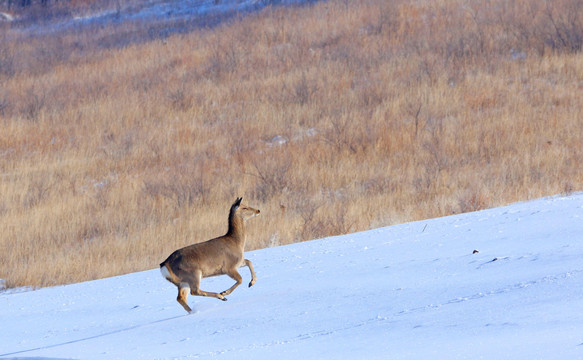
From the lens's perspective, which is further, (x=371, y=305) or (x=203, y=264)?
(x=203, y=264)

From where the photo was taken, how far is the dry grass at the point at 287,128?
1364cm

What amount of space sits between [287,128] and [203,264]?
1312cm

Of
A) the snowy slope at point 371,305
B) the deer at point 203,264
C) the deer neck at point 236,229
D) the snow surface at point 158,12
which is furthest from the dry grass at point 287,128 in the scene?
the deer at point 203,264

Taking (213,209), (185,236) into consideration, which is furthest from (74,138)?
(185,236)

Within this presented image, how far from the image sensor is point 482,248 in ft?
24.0

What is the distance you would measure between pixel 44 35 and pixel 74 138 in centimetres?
1569

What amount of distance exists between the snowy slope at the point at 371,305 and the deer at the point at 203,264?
0.67ft

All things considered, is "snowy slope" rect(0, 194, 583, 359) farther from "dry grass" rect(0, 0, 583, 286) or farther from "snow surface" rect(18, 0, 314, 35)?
"snow surface" rect(18, 0, 314, 35)

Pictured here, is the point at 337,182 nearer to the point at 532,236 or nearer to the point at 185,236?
the point at 185,236

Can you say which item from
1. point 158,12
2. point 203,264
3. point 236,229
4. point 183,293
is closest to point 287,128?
point 236,229

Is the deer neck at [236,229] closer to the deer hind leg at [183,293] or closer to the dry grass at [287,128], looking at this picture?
the deer hind leg at [183,293]

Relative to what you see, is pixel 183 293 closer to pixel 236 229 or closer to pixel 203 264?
pixel 203 264

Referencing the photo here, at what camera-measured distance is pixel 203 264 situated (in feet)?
21.5

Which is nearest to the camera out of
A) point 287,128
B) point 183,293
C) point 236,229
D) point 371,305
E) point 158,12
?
point 371,305
